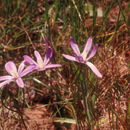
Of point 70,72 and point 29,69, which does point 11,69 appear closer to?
point 29,69

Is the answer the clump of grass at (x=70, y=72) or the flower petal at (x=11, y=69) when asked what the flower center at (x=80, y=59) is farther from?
the flower petal at (x=11, y=69)

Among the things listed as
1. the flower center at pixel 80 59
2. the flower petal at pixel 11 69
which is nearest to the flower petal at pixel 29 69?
the flower petal at pixel 11 69

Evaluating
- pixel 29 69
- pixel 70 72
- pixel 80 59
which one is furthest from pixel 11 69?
pixel 70 72

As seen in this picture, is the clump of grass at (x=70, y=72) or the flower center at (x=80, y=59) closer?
the flower center at (x=80, y=59)

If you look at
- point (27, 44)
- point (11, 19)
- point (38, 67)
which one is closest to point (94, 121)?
point (38, 67)

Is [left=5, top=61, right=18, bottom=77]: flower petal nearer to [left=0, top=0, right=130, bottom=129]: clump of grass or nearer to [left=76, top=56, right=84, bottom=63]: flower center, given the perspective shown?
[left=0, top=0, right=130, bottom=129]: clump of grass

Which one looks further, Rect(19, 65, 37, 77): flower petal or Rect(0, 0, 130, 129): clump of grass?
Rect(0, 0, 130, 129): clump of grass

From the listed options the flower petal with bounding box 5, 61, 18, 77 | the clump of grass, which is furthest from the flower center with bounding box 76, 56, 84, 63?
the flower petal with bounding box 5, 61, 18, 77

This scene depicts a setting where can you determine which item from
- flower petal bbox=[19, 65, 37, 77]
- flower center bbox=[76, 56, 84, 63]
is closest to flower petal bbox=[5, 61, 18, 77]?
flower petal bbox=[19, 65, 37, 77]

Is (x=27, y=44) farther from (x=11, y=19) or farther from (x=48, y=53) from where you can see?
(x=48, y=53)

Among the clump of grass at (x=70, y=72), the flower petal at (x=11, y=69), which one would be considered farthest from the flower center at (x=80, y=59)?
the flower petal at (x=11, y=69)

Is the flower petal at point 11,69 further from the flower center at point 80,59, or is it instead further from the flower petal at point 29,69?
the flower center at point 80,59
